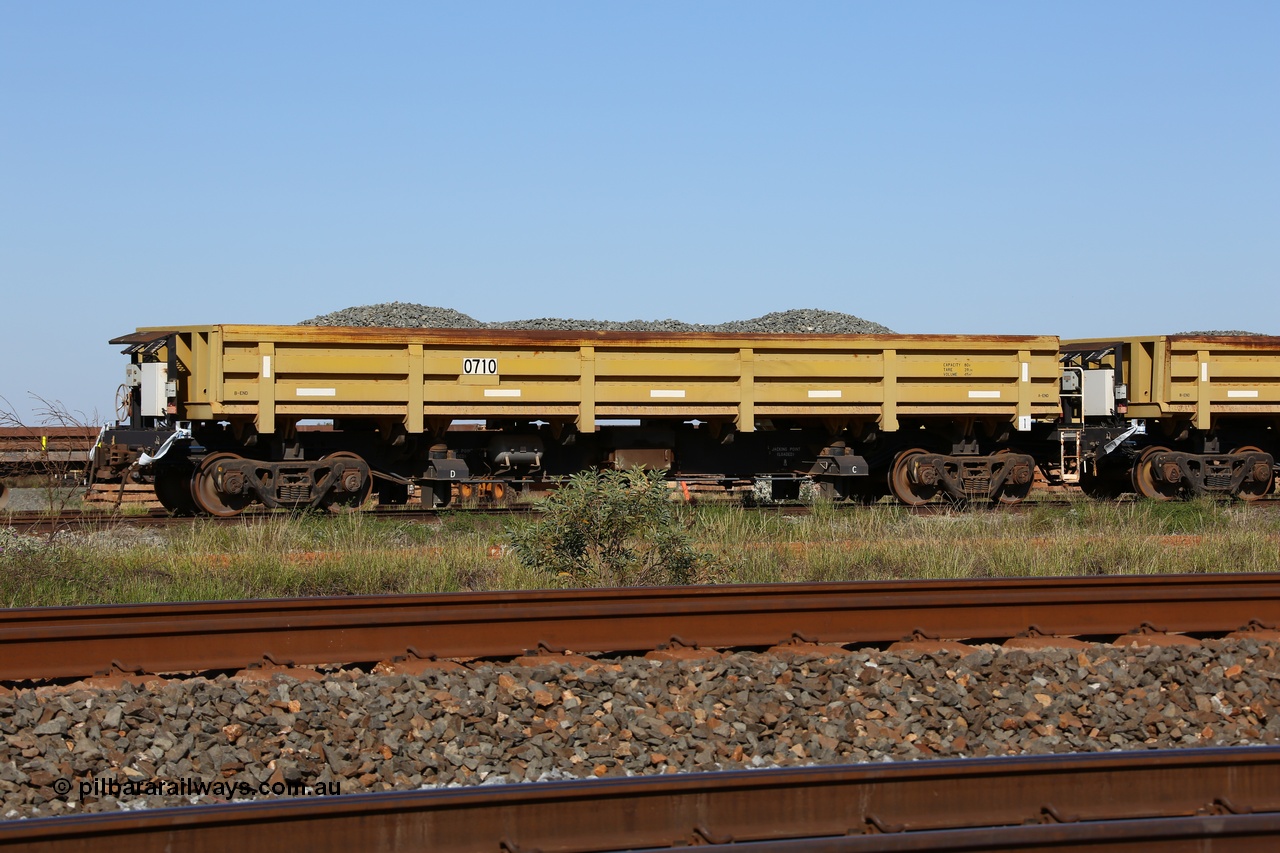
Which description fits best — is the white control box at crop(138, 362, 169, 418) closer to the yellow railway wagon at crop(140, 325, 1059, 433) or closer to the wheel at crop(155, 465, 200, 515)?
the yellow railway wagon at crop(140, 325, 1059, 433)

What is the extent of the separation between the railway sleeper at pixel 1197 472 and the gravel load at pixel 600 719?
11163 millimetres

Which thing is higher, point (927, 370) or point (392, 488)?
point (927, 370)

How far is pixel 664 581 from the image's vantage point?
875 cm

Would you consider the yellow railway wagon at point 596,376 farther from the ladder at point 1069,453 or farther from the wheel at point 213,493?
the wheel at point 213,493

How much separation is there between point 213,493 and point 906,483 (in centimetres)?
887

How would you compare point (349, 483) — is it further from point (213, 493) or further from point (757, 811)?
point (757, 811)

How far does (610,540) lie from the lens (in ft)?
29.3

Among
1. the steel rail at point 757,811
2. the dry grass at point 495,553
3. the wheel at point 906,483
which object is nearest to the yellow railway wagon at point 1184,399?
the wheel at point 906,483

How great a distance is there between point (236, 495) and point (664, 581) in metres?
7.41

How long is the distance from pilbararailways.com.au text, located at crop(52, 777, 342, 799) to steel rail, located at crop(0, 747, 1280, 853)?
2.82ft

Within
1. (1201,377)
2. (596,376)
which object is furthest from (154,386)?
(1201,377)

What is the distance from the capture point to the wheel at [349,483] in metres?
14.4

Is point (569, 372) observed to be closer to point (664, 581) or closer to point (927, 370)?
point (927, 370)

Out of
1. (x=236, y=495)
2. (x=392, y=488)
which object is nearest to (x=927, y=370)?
(x=392, y=488)
